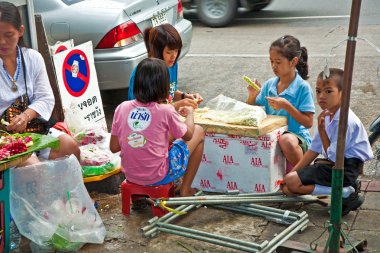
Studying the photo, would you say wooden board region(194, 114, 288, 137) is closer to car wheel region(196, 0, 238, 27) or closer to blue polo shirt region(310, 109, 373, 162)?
blue polo shirt region(310, 109, 373, 162)

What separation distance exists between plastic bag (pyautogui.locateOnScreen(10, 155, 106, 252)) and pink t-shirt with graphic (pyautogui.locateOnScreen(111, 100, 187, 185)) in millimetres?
398

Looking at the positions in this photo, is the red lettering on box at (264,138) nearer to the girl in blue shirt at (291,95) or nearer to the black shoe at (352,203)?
the girl in blue shirt at (291,95)

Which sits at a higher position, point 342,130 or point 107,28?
point 107,28

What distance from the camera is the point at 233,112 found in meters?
4.70

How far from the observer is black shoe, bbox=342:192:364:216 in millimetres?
4113

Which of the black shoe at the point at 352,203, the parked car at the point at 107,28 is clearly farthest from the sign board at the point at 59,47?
the black shoe at the point at 352,203

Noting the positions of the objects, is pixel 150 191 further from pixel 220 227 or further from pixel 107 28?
pixel 107 28

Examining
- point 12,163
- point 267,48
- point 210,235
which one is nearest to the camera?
point 12,163

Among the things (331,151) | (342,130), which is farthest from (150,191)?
(342,130)

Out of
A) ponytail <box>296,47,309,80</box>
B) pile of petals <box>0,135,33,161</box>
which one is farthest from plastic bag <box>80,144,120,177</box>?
ponytail <box>296,47,309,80</box>

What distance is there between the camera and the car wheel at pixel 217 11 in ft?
37.3

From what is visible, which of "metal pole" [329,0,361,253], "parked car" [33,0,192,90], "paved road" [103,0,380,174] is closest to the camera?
"metal pole" [329,0,361,253]

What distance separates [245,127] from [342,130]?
1242 millimetres

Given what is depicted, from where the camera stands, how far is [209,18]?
37.6 feet
